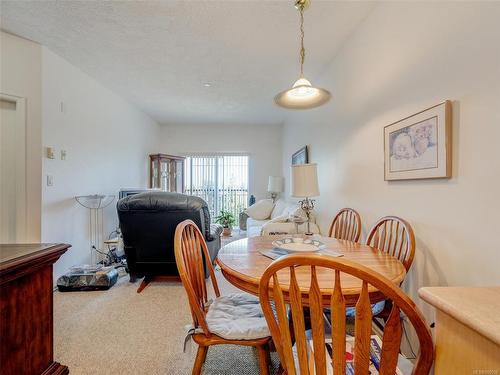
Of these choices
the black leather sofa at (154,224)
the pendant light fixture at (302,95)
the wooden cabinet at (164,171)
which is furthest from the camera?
the wooden cabinet at (164,171)

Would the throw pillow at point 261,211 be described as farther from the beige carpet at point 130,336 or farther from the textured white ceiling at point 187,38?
the beige carpet at point 130,336

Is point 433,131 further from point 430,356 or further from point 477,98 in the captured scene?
point 430,356

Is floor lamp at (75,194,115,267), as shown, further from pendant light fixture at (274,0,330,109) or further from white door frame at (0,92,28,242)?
pendant light fixture at (274,0,330,109)

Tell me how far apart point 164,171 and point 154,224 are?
124 inches

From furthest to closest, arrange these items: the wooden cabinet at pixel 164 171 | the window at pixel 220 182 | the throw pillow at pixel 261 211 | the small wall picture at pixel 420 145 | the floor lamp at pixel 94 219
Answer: the window at pixel 220 182
the wooden cabinet at pixel 164 171
the throw pillow at pixel 261 211
the floor lamp at pixel 94 219
the small wall picture at pixel 420 145

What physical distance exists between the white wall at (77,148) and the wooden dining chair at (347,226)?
3060 millimetres

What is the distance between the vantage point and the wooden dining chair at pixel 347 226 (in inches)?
81.5

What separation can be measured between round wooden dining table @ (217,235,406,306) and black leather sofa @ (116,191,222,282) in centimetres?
93

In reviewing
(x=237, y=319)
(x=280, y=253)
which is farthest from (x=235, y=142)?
(x=237, y=319)

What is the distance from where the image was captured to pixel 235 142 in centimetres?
611

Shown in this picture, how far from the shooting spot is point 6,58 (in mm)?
2469

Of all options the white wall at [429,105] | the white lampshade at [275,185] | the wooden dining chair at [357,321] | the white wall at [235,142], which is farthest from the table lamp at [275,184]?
the wooden dining chair at [357,321]

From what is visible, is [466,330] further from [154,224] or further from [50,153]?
[50,153]

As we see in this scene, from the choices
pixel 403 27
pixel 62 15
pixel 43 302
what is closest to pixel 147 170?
pixel 62 15
